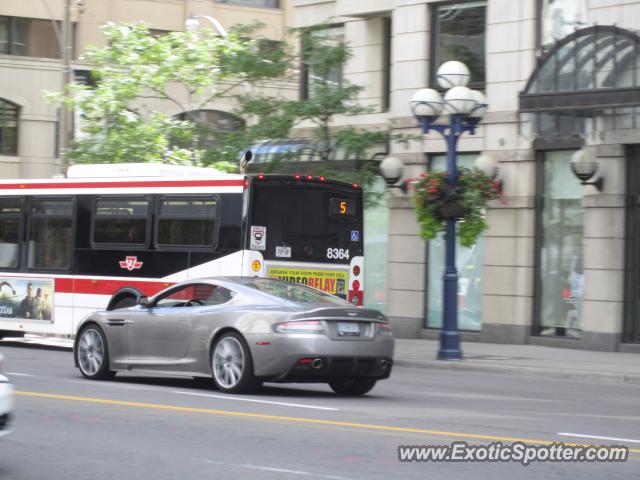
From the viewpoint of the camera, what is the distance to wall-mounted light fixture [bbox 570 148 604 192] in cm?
2366

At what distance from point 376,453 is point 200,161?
19.5 meters

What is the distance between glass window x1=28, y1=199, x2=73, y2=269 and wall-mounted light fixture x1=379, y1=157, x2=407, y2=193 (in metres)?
7.54

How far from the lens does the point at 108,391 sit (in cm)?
1433

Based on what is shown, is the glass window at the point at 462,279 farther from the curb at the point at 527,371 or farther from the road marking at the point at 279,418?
the road marking at the point at 279,418

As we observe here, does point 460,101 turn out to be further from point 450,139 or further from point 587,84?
point 587,84

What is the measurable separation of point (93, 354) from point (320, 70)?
1240cm

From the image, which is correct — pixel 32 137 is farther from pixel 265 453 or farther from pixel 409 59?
pixel 265 453

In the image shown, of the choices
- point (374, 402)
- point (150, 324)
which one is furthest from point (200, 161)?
point (374, 402)

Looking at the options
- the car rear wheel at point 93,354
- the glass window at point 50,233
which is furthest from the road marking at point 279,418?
the glass window at point 50,233

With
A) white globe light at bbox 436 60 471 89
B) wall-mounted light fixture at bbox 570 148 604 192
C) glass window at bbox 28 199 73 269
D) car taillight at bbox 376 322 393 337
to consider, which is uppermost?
white globe light at bbox 436 60 471 89

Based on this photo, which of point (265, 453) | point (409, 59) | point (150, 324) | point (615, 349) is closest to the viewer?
point (265, 453)

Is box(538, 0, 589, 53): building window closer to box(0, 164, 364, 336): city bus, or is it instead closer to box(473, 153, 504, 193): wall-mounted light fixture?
box(473, 153, 504, 193): wall-mounted light fixture

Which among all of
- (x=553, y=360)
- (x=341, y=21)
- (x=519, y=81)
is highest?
(x=341, y=21)

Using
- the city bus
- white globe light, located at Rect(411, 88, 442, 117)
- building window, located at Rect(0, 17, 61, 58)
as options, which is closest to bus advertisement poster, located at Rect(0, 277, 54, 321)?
the city bus
